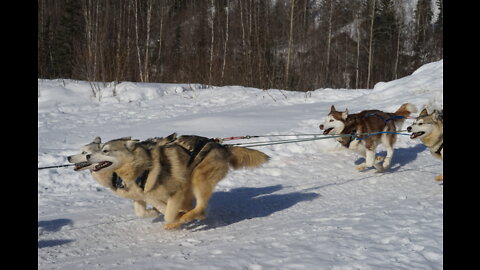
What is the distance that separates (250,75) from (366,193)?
1350 cm

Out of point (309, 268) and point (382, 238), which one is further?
point (382, 238)

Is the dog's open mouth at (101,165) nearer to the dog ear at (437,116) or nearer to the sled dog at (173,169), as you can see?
the sled dog at (173,169)

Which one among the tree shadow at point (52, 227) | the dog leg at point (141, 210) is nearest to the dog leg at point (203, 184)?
the dog leg at point (141, 210)

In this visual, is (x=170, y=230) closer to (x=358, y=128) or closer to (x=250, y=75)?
(x=358, y=128)

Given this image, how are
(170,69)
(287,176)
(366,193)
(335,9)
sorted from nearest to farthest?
1. (366,193)
2. (287,176)
3. (170,69)
4. (335,9)

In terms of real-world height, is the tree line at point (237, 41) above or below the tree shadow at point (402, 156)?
above

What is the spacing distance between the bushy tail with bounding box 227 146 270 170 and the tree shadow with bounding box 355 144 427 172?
3074mm

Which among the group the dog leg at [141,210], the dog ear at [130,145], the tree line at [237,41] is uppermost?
the tree line at [237,41]

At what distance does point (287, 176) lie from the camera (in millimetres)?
6762

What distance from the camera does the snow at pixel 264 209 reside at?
3.27 metres

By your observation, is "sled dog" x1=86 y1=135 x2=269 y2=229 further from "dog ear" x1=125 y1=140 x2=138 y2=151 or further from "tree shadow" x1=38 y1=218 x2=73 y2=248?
"tree shadow" x1=38 y1=218 x2=73 y2=248

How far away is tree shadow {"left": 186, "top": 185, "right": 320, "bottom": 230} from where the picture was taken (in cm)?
486

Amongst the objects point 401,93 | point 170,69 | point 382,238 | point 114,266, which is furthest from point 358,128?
point 170,69

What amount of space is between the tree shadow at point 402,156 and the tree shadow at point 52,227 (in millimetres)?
4993
